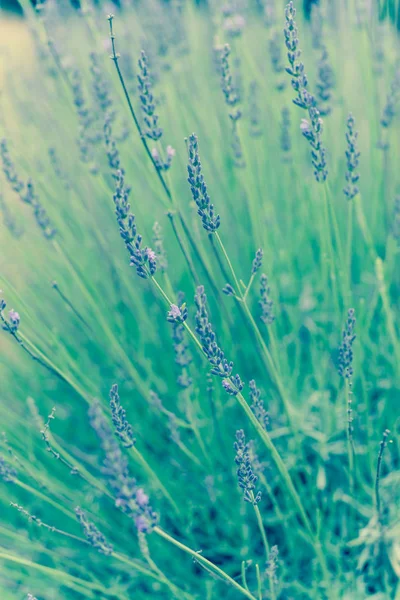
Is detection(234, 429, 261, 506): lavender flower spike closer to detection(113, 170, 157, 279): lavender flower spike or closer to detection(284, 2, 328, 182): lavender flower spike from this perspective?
detection(113, 170, 157, 279): lavender flower spike

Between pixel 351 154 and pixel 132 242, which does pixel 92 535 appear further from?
pixel 351 154

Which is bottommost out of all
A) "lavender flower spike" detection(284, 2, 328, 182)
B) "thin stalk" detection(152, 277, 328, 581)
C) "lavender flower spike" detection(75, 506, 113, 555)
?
"lavender flower spike" detection(75, 506, 113, 555)

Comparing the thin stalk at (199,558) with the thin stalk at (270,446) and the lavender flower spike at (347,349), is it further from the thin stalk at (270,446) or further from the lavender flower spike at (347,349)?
the lavender flower spike at (347,349)

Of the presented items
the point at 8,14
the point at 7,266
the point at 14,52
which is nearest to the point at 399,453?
the point at 7,266

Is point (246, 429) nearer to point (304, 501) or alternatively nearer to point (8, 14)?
point (304, 501)

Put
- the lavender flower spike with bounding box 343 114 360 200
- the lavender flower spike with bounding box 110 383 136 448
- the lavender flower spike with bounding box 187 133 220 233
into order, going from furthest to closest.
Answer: the lavender flower spike with bounding box 343 114 360 200 < the lavender flower spike with bounding box 110 383 136 448 < the lavender flower spike with bounding box 187 133 220 233

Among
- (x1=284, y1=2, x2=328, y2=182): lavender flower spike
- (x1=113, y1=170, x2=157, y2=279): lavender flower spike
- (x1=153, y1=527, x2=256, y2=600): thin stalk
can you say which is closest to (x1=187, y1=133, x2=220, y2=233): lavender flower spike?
(x1=113, y1=170, x2=157, y2=279): lavender flower spike

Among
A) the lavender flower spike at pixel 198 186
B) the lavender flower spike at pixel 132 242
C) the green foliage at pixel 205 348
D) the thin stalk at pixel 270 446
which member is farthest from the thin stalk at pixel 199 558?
the lavender flower spike at pixel 198 186

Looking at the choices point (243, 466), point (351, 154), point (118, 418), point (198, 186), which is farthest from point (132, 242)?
point (351, 154)
